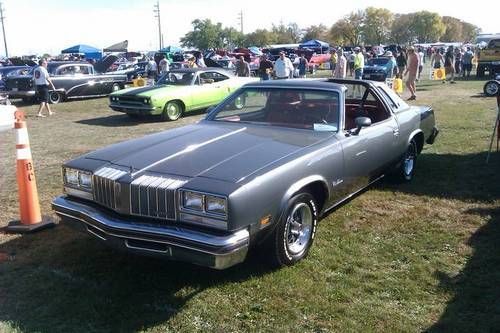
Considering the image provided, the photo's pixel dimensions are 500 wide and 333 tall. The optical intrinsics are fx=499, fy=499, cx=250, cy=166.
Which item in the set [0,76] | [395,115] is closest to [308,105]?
[395,115]

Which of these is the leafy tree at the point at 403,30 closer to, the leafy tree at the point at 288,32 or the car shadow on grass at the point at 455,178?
the leafy tree at the point at 288,32

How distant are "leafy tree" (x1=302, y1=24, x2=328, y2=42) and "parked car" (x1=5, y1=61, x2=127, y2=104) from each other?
97.4 metres

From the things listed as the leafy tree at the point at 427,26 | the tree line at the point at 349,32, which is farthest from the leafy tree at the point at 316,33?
the leafy tree at the point at 427,26

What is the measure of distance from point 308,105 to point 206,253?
224 centimetres

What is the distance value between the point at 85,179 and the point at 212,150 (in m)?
1.06

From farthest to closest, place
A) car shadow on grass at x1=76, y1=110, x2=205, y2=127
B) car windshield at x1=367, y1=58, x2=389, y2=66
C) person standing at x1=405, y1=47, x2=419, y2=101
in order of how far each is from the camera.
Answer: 1. car windshield at x1=367, y1=58, x2=389, y2=66
2. person standing at x1=405, y1=47, x2=419, y2=101
3. car shadow on grass at x1=76, y1=110, x2=205, y2=127

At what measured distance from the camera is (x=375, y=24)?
111500 millimetres

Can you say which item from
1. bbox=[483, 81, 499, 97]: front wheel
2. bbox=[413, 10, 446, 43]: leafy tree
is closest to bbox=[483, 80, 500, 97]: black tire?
bbox=[483, 81, 499, 97]: front wheel

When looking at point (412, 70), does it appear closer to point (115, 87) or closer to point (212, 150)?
point (115, 87)

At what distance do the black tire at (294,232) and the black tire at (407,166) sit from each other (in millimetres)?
2335

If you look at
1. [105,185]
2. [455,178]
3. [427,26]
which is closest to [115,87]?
[455,178]

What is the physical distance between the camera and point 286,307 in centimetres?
354

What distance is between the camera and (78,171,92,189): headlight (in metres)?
4.02

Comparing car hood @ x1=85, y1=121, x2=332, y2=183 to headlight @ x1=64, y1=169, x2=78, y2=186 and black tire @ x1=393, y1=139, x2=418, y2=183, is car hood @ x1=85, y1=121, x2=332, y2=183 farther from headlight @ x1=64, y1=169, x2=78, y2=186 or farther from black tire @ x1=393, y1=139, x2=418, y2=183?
black tire @ x1=393, y1=139, x2=418, y2=183
